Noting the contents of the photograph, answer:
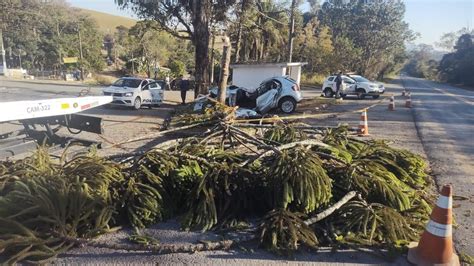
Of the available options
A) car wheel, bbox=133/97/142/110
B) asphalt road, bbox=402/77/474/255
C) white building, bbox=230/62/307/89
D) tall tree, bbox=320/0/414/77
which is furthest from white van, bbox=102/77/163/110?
tall tree, bbox=320/0/414/77

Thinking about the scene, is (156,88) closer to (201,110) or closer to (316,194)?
(201,110)

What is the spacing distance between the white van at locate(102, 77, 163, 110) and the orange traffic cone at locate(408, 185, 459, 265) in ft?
56.8

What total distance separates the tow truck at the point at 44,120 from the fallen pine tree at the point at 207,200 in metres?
1.27

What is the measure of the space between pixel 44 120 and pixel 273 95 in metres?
11.5

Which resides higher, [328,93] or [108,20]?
[108,20]

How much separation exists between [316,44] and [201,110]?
43.8 metres

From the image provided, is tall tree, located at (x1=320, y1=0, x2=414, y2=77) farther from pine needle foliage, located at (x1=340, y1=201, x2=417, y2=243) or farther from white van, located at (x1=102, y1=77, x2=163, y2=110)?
pine needle foliage, located at (x1=340, y1=201, x2=417, y2=243)

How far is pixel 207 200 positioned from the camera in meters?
4.52

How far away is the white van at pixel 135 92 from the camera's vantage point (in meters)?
19.5

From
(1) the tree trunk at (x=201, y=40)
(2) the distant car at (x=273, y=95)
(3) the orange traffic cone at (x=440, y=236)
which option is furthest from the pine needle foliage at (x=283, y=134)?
(1) the tree trunk at (x=201, y=40)

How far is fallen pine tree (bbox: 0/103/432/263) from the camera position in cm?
402

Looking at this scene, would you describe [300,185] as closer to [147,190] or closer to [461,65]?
[147,190]

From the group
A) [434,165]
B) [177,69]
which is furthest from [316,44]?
[434,165]

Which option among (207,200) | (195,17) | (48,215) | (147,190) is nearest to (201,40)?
(195,17)
